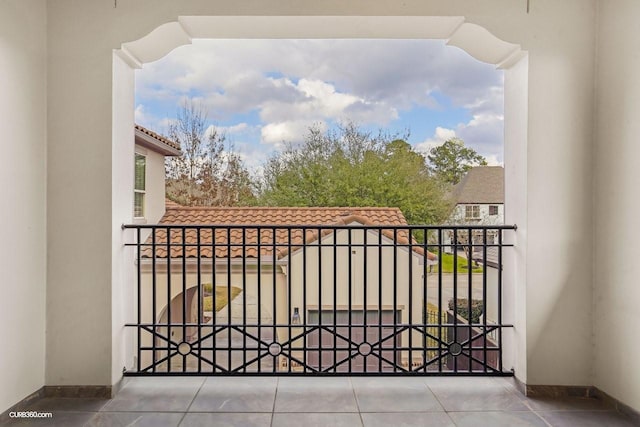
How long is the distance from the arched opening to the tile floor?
1.02 feet

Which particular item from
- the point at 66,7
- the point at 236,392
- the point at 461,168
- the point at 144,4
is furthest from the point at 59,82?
the point at 461,168

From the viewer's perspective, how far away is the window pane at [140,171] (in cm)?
382

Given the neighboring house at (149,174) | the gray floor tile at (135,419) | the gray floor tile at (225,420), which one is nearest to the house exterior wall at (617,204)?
the gray floor tile at (225,420)

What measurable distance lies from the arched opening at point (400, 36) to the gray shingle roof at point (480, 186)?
1.00 m

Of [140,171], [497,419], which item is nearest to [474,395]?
[497,419]

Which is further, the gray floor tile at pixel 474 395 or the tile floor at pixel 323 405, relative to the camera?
the gray floor tile at pixel 474 395

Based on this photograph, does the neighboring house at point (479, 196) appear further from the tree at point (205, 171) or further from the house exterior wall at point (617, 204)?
the tree at point (205, 171)

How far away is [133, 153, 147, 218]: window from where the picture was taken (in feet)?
12.2

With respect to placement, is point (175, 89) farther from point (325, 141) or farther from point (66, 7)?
point (66, 7)

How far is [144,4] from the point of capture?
223 centimetres

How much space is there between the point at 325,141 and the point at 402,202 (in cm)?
129

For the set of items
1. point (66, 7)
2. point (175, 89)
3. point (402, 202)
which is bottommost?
point (402, 202)

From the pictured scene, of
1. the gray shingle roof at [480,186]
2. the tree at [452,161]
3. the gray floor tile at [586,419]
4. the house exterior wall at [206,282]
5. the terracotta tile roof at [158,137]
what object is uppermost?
the terracotta tile roof at [158,137]

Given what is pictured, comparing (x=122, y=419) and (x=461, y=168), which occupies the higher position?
(x=461, y=168)
